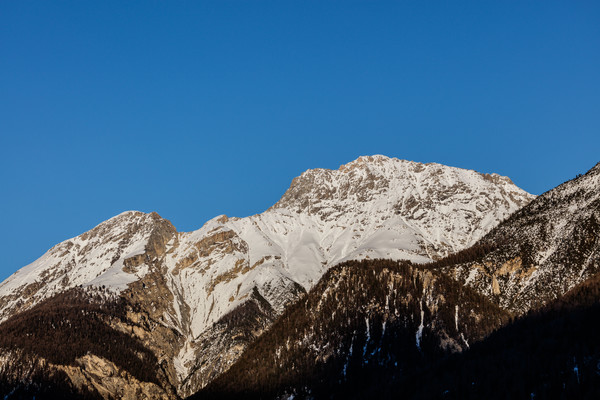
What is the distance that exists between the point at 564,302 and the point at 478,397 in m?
42.7

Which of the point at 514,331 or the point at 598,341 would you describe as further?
the point at 514,331

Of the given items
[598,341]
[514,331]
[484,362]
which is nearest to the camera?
[598,341]

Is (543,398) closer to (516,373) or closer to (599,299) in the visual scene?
(516,373)

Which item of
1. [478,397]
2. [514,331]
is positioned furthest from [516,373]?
[514,331]

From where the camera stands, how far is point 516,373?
174000mm

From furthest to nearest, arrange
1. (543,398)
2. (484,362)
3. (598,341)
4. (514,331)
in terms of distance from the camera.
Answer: (514,331) < (484,362) < (598,341) < (543,398)

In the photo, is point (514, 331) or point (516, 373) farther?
point (514, 331)

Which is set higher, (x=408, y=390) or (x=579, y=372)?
(x=408, y=390)

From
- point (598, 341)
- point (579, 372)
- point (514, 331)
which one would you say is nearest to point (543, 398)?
point (579, 372)

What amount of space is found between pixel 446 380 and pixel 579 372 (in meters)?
35.2

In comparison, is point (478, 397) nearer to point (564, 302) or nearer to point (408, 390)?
point (408, 390)

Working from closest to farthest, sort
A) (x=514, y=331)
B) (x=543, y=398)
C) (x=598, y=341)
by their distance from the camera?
(x=543, y=398)
(x=598, y=341)
(x=514, y=331)

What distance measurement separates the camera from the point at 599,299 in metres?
191

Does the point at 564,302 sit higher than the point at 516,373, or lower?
higher
